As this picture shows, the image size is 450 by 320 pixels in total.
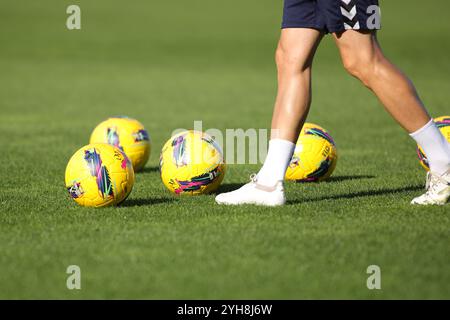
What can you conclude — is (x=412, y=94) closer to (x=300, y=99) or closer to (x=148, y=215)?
(x=300, y=99)

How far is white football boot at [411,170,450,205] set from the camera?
663cm

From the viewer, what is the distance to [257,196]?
6.91 metres

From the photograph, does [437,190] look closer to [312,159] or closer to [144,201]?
[312,159]

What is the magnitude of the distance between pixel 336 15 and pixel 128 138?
423 cm

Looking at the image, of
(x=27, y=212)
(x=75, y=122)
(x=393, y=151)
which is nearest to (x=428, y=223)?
(x=27, y=212)

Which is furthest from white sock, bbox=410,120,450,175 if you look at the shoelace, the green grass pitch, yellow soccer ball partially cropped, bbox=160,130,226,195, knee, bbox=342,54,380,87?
yellow soccer ball partially cropped, bbox=160,130,226,195

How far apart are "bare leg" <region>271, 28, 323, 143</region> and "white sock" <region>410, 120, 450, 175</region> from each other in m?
0.96

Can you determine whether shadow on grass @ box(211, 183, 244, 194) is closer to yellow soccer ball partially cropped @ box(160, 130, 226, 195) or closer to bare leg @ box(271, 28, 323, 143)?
yellow soccer ball partially cropped @ box(160, 130, 226, 195)

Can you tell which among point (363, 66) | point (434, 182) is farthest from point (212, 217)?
point (434, 182)

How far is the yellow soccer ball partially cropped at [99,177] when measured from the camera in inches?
278

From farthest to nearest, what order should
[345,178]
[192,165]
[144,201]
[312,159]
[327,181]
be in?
[345,178]
[327,181]
[312,159]
[192,165]
[144,201]

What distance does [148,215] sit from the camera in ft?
22.0

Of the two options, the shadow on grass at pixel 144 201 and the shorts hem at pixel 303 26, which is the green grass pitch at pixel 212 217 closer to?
the shadow on grass at pixel 144 201

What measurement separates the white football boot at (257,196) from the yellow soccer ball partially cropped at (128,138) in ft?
10.0
